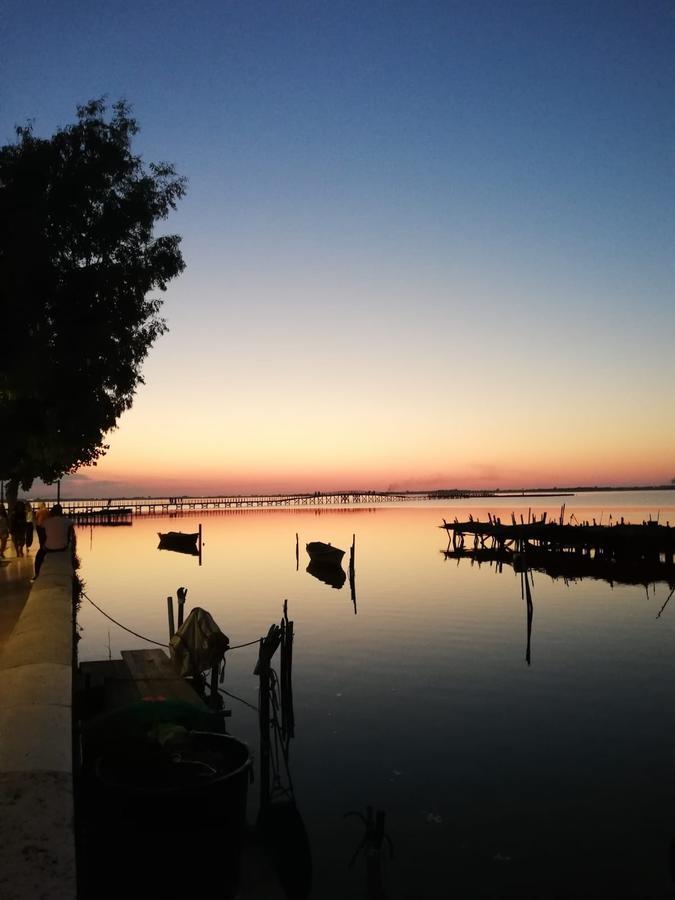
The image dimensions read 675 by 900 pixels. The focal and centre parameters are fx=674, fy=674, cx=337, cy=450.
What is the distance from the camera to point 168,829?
6.96 meters

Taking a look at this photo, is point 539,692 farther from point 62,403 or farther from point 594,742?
point 62,403

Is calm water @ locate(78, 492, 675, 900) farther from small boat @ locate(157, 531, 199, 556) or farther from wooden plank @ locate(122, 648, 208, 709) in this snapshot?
small boat @ locate(157, 531, 199, 556)

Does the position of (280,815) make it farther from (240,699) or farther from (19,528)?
(19,528)

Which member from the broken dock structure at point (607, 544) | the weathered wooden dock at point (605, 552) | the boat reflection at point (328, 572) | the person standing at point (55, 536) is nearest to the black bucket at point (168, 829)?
the person standing at point (55, 536)

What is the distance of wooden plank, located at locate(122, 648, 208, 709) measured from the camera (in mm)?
13016

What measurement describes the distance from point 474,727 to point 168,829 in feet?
39.6

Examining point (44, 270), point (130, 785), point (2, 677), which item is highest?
point (44, 270)

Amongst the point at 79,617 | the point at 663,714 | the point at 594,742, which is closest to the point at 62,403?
the point at 79,617

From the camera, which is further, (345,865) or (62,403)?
(62,403)

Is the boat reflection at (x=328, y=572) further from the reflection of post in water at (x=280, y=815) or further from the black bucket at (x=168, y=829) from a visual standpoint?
the black bucket at (x=168, y=829)

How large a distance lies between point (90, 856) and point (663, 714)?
1651cm

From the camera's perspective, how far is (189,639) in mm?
17094

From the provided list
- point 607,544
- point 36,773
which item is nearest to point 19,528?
point 36,773

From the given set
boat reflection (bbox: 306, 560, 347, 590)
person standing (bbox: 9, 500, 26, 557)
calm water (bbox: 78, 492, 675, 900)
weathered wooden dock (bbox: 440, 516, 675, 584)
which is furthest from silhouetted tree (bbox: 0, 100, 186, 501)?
weathered wooden dock (bbox: 440, 516, 675, 584)
